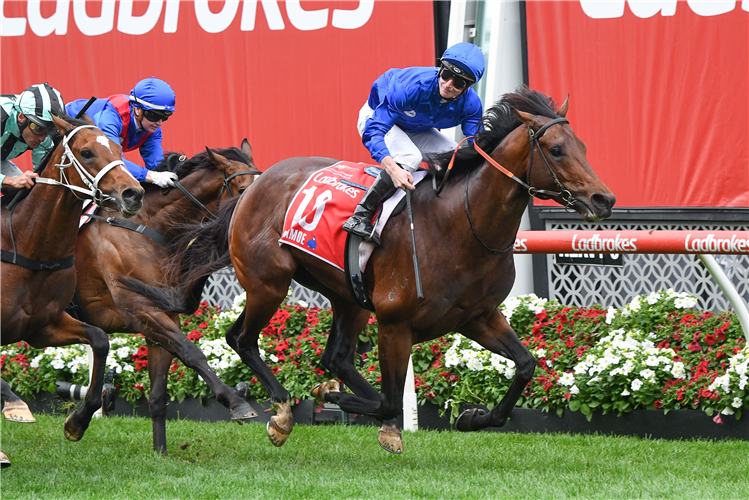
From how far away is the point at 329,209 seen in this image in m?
4.81

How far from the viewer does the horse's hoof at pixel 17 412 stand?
4785 millimetres

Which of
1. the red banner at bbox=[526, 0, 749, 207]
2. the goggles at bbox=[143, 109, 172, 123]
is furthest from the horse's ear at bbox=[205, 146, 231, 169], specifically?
the red banner at bbox=[526, 0, 749, 207]

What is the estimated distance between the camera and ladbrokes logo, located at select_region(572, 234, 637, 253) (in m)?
5.10

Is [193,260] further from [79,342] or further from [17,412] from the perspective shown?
[17,412]

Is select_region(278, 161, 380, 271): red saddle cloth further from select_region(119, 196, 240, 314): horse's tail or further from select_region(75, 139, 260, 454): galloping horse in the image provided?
select_region(75, 139, 260, 454): galloping horse

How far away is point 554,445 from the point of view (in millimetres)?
5352

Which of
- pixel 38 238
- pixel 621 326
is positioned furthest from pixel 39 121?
pixel 621 326

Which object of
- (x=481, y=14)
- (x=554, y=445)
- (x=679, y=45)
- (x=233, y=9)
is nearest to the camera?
(x=554, y=445)

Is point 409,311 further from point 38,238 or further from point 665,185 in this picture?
point 665,185

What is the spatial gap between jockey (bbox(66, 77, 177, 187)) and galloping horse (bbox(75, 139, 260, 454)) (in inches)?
5.1

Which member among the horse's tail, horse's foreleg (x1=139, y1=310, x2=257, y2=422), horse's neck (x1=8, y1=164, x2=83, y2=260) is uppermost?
horse's neck (x1=8, y1=164, x2=83, y2=260)

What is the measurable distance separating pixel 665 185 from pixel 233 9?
4.09 meters

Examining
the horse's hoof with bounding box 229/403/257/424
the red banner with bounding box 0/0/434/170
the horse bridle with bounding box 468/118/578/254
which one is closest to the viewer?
the horse bridle with bounding box 468/118/578/254

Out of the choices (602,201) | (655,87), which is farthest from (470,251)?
(655,87)
